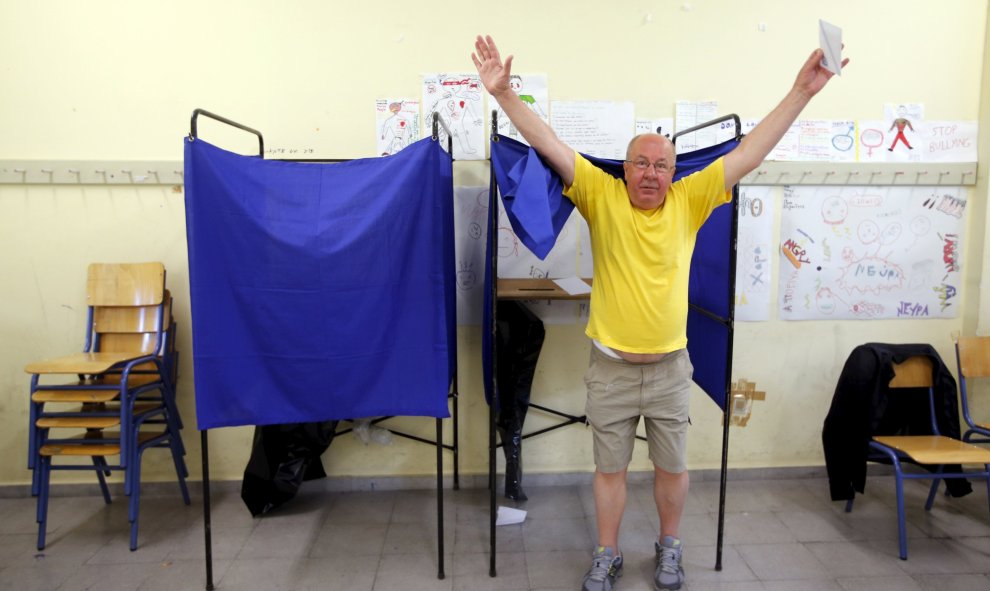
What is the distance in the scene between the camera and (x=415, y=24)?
248 centimetres

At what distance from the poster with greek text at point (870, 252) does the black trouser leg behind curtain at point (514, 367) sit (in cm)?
133

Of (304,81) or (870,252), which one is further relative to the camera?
(870,252)

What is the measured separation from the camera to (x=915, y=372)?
2486mm

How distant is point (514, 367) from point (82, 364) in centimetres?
174

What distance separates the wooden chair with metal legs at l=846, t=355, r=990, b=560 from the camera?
6.97 feet

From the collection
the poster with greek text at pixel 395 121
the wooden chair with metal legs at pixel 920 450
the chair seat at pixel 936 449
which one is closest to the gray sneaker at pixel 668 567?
the wooden chair with metal legs at pixel 920 450

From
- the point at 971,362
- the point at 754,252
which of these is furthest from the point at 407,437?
the point at 971,362

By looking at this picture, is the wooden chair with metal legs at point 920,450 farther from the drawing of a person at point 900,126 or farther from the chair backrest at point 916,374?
the drawing of a person at point 900,126

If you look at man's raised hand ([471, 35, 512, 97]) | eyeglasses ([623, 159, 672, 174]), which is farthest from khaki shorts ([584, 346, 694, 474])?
man's raised hand ([471, 35, 512, 97])

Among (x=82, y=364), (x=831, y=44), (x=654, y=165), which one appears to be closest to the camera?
(x=831, y=44)

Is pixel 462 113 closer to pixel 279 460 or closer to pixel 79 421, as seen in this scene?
pixel 279 460

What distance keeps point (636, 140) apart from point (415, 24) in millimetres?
1304

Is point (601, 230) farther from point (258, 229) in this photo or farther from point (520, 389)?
point (258, 229)

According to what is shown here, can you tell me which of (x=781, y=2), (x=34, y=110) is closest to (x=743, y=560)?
(x=781, y=2)
